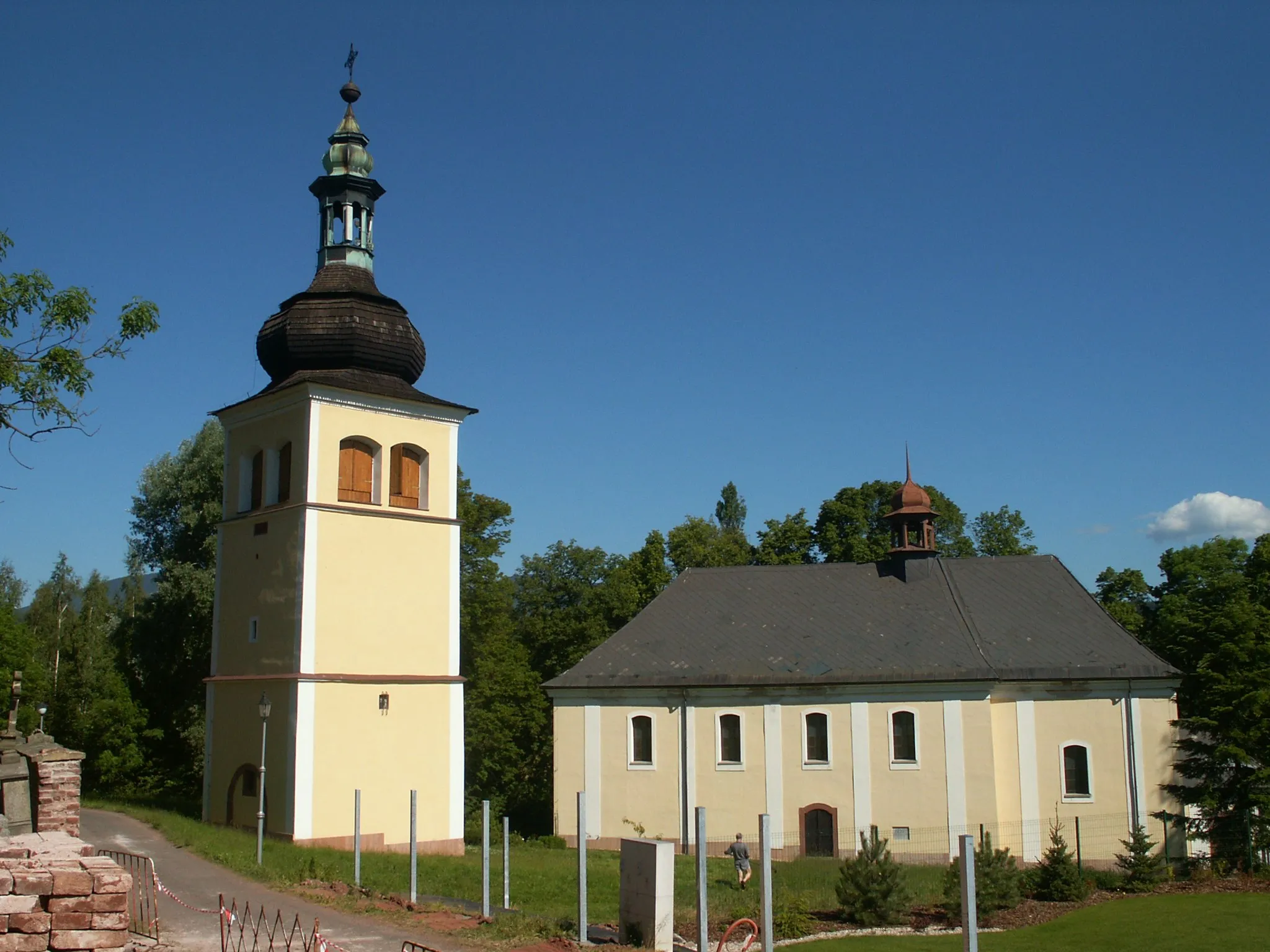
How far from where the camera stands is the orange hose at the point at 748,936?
557 inches

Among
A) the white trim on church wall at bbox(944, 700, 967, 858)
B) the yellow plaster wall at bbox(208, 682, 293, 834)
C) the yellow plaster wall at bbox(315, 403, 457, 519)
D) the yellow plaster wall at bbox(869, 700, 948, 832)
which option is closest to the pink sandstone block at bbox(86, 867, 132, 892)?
the yellow plaster wall at bbox(208, 682, 293, 834)

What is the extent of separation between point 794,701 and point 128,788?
2344cm

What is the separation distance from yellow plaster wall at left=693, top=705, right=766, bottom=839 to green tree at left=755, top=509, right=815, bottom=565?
18043 millimetres

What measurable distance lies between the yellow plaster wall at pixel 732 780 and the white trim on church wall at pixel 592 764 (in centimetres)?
286

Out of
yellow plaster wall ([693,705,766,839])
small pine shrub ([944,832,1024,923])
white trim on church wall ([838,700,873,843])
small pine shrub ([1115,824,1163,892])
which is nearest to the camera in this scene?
small pine shrub ([944,832,1024,923])

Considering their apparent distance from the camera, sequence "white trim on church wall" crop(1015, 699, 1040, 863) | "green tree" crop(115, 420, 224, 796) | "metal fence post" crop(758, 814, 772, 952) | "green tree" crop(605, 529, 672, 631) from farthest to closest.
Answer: "green tree" crop(605, 529, 672, 631) → "green tree" crop(115, 420, 224, 796) → "white trim on church wall" crop(1015, 699, 1040, 863) → "metal fence post" crop(758, 814, 772, 952)

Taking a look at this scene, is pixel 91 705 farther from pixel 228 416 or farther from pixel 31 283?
pixel 31 283

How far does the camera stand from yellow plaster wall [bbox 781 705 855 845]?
31.5 m

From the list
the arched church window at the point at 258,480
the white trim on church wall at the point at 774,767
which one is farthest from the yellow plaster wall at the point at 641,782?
the arched church window at the point at 258,480

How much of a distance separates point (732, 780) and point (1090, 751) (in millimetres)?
9352

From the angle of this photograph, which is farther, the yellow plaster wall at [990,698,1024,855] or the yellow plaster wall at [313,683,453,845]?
the yellow plaster wall at [990,698,1024,855]

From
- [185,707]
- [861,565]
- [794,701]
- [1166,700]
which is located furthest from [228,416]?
[1166,700]

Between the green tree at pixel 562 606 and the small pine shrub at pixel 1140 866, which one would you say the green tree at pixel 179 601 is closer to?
the green tree at pixel 562 606

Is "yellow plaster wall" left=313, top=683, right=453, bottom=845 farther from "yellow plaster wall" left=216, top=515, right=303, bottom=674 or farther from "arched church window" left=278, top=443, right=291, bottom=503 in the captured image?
"arched church window" left=278, top=443, right=291, bottom=503
